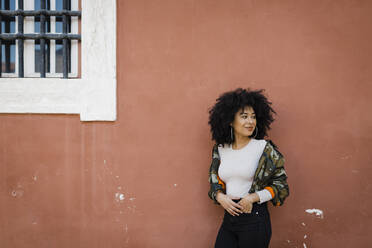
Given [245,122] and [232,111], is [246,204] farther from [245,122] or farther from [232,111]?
[232,111]

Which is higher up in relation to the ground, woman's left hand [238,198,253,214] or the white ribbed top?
the white ribbed top

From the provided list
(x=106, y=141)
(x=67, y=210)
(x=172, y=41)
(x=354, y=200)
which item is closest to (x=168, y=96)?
(x=172, y=41)

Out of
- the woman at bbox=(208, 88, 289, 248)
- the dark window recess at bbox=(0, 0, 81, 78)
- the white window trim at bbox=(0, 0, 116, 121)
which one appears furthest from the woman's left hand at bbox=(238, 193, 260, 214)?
the dark window recess at bbox=(0, 0, 81, 78)

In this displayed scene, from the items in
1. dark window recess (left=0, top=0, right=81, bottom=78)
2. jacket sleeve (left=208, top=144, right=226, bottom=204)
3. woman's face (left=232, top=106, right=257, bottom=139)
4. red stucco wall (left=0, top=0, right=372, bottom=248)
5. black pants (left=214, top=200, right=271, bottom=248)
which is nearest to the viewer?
black pants (left=214, top=200, right=271, bottom=248)

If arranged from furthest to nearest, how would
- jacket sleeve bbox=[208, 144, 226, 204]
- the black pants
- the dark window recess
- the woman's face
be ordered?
the dark window recess < jacket sleeve bbox=[208, 144, 226, 204] < the woman's face < the black pants

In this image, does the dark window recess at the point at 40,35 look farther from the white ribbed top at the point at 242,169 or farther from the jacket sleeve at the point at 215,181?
the white ribbed top at the point at 242,169

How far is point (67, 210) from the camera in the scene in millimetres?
2955

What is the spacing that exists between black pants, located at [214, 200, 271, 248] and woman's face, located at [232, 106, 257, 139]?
0.57m

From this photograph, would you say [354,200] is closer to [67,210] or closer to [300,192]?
[300,192]

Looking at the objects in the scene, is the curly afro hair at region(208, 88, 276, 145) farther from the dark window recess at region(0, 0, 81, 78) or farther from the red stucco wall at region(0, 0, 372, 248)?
the dark window recess at region(0, 0, 81, 78)

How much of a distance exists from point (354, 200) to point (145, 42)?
2521mm

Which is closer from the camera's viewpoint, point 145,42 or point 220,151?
point 220,151

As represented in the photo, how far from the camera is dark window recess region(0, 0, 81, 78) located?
2975 mm

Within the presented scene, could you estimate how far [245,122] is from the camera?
2398 mm
